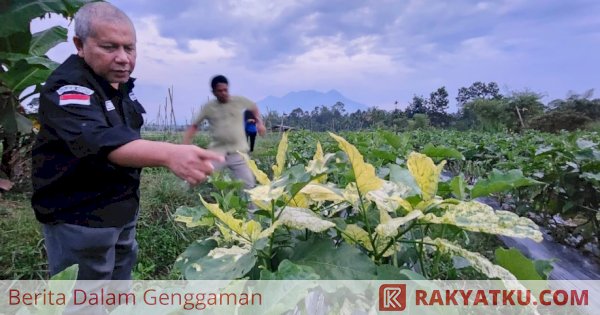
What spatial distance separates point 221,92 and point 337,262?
12.1 ft

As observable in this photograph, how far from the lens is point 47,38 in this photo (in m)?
4.22

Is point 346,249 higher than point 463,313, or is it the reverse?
point 346,249

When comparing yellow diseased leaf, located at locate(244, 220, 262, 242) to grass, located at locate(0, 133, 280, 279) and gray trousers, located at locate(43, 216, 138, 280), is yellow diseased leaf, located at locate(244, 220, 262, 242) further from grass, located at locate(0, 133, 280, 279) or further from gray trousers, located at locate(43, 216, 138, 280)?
grass, located at locate(0, 133, 280, 279)

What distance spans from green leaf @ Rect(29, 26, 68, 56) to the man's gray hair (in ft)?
10.9

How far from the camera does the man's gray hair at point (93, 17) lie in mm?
1378

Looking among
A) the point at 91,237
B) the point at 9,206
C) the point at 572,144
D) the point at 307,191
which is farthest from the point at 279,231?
the point at 9,206

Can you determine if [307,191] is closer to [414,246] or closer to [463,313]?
[414,246]

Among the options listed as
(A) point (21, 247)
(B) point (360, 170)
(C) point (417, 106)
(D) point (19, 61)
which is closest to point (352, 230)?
(B) point (360, 170)

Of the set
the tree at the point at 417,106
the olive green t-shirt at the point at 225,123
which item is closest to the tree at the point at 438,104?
the tree at the point at 417,106

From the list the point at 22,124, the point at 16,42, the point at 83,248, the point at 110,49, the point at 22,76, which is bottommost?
the point at 83,248

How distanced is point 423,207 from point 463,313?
251mm

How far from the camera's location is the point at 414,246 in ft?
2.51

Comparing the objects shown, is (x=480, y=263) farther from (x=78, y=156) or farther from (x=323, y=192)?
(x=78, y=156)

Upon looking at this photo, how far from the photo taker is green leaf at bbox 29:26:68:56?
419 cm
